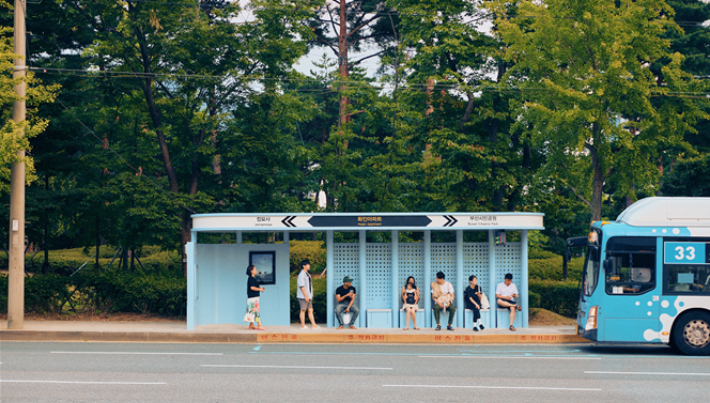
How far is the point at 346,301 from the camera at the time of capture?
16562mm

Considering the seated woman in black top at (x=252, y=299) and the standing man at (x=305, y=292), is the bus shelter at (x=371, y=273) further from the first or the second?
the seated woman in black top at (x=252, y=299)

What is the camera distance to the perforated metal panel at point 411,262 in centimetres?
1770

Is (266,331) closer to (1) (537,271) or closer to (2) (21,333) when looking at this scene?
(2) (21,333)

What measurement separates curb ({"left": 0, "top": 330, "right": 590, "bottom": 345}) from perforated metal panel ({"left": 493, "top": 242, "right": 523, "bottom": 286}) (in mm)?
2193

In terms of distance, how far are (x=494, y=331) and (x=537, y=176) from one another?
6.26 meters

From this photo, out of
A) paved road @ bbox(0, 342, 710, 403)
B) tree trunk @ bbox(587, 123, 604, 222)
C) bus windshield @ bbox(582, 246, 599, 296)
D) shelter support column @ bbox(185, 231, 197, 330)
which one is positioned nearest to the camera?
paved road @ bbox(0, 342, 710, 403)

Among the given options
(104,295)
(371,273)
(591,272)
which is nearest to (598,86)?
(591,272)

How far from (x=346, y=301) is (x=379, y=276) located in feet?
4.68

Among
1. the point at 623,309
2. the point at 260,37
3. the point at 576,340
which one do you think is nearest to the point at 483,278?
the point at 576,340

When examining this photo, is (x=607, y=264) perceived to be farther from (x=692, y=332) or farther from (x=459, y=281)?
(x=459, y=281)

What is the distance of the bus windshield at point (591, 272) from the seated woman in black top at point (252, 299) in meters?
7.52

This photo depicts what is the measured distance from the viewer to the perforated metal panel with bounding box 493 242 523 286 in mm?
17641

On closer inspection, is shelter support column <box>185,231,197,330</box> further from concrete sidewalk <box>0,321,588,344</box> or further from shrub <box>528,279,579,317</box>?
shrub <box>528,279,579,317</box>

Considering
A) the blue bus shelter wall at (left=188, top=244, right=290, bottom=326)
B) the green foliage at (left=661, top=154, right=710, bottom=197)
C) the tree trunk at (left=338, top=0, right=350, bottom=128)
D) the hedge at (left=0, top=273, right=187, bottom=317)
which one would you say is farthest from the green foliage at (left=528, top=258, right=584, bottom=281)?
the hedge at (left=0, top=273, right=187, bottom=317)
